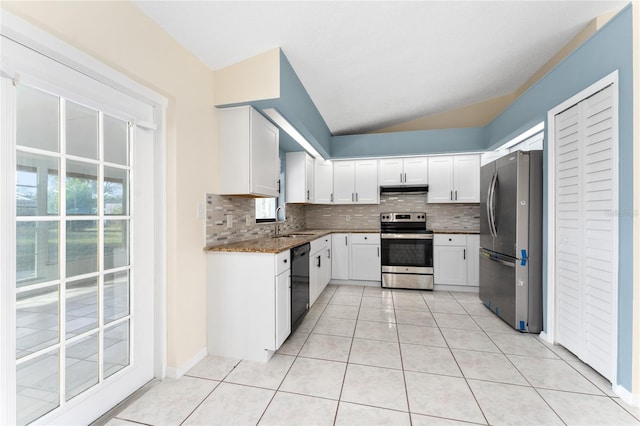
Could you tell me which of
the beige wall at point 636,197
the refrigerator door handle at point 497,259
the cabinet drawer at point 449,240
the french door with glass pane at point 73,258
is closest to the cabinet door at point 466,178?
the cabinet drawer at point 449,240

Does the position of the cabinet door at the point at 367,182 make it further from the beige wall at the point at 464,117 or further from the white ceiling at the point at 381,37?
the white ceiling at the point at 381,37

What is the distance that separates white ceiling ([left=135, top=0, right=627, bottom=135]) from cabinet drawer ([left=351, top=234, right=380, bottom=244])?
2005 millimetres

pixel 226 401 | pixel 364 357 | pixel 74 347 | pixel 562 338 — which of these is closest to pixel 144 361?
pixel 74 347

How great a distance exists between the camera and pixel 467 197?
4.21 m

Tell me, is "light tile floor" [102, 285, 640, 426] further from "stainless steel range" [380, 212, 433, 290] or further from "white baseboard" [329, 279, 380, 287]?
"white baseboard" [329, 279, 380, 287]

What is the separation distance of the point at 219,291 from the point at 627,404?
281 cm

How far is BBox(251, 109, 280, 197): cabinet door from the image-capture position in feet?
7.88

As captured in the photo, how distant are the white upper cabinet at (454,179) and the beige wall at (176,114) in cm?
337

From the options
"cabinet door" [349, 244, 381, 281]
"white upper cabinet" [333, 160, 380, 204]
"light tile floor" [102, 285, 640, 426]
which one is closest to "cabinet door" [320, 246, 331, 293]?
"cabinet door" [349, 244, 381, 281]

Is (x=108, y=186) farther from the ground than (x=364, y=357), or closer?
farther from the ground

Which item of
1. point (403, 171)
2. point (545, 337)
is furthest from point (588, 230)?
point (403, 171)

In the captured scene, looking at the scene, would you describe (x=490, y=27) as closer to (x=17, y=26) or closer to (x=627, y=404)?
(x=627, y=404)

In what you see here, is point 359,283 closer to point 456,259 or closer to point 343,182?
point 456,259

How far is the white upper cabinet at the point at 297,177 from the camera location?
416 cm
